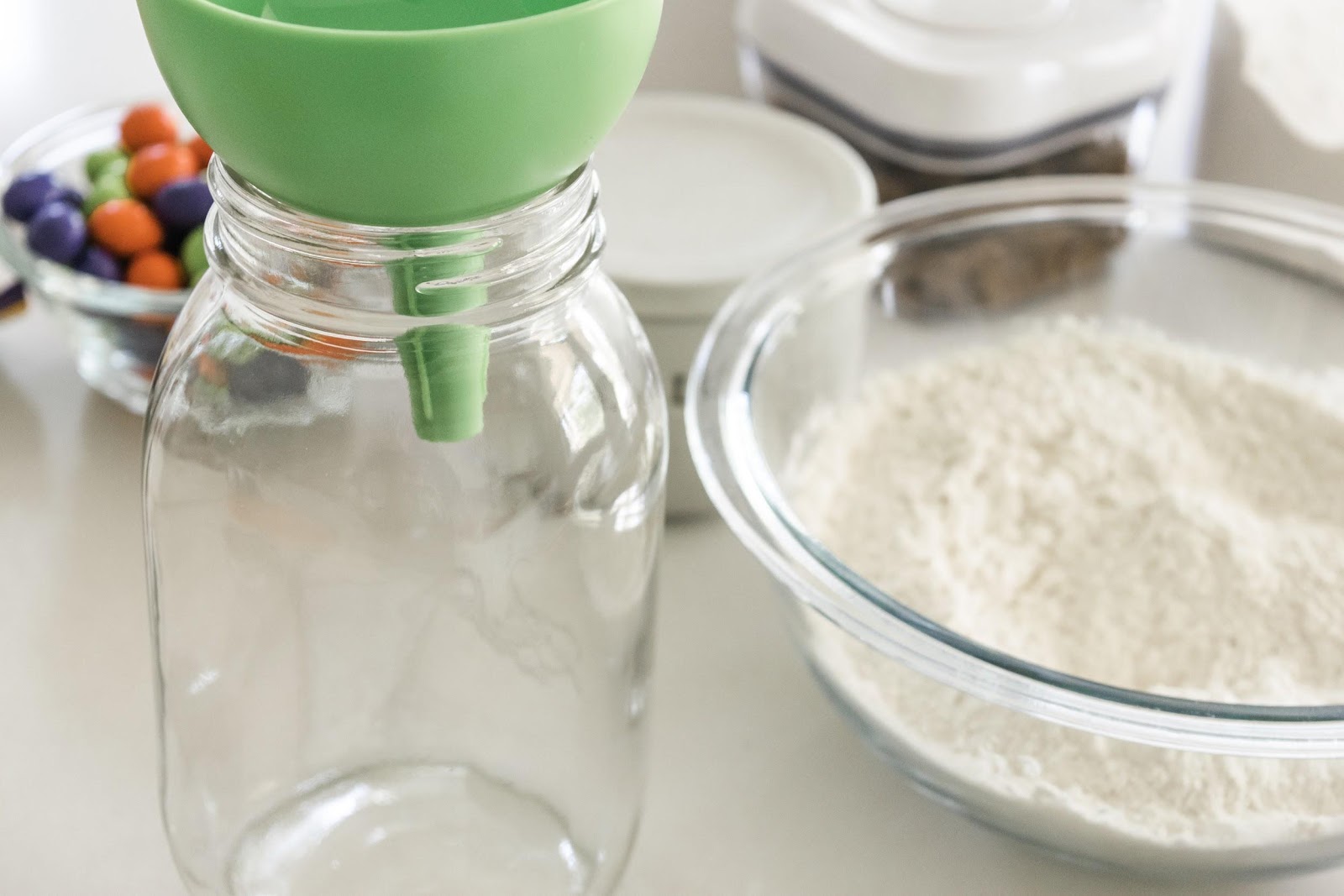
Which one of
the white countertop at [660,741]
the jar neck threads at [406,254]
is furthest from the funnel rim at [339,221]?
the white countertop at [660,741]

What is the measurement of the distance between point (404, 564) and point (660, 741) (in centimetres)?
14

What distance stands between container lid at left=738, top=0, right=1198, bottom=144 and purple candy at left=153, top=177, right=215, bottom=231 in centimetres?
35

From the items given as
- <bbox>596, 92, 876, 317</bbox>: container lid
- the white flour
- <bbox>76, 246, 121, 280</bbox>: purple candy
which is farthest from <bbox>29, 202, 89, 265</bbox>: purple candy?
the white flour

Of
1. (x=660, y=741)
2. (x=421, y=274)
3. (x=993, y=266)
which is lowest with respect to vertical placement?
(x=660, y=741)

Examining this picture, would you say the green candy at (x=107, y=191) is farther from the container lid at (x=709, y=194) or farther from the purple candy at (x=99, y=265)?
the container lid at (x=709, y=194)

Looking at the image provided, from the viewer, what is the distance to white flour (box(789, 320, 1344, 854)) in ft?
1.49

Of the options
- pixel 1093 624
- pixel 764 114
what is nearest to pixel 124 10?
pixel 764 114

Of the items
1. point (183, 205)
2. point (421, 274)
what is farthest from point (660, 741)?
point (183, 205)

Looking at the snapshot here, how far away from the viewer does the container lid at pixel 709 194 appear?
2.03 ft

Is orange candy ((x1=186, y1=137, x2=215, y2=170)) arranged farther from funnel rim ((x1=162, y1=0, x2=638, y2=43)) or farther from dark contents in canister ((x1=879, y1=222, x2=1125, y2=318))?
funnel rim ((x1=162, y1=0, x2=638, y2=43))

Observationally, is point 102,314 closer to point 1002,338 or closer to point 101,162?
point 101,162

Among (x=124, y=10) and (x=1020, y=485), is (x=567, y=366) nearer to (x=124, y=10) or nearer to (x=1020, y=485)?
(x=1020, y=485)

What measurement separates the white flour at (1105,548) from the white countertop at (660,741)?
2.4 inches

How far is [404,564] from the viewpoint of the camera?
1.58 ft
